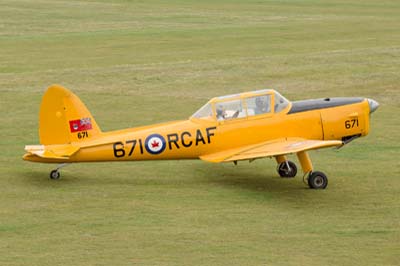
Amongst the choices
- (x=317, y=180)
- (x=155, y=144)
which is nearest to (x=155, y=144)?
(x=155, y=144)

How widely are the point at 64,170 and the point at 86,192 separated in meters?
1.72

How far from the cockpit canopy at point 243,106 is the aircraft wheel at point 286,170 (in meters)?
1.13

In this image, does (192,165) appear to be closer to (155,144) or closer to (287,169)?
(287,169)

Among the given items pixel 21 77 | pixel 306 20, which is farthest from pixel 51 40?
pixel 306 20

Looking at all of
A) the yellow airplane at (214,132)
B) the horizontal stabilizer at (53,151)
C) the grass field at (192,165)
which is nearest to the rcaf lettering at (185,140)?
the yellow airplane at (214,132)

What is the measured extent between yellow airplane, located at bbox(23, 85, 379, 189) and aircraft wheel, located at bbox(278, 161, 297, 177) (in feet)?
0.08

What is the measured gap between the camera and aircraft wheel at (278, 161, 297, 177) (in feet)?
64.3

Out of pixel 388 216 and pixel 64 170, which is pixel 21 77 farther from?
pixel 388 216

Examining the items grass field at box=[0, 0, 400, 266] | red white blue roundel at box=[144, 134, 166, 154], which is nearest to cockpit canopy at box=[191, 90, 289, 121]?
red white blue roundel at box=[144, 134, 166, 154]

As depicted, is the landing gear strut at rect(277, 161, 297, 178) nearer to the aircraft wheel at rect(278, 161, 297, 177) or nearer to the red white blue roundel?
the aircraft wheel at rect(278, 161, 297, 177)

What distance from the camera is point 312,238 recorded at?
15477 millimetres

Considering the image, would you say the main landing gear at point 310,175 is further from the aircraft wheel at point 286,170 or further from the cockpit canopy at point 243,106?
the cockpit canopy at point 243,106

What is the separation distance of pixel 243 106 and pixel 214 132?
750 millimetres

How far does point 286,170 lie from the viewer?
64.4 ft
